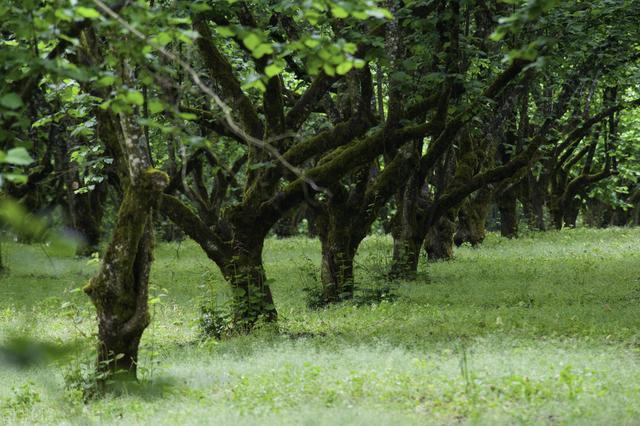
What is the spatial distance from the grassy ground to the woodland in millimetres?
39

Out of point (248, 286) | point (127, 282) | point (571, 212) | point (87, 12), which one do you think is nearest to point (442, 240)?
point (248, 286)

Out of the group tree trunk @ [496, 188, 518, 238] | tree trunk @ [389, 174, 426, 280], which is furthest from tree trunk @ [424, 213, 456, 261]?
tree trunk @ [496, 188, 518, 238]

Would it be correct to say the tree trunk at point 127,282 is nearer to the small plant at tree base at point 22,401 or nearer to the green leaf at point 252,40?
the small plant at tree base at point 22,401

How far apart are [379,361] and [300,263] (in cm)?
1662

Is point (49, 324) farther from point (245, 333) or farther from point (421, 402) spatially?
point (421, 402)

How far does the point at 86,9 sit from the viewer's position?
191 inches

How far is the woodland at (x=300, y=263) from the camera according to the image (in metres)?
5.65

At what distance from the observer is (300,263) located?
25.9 metres

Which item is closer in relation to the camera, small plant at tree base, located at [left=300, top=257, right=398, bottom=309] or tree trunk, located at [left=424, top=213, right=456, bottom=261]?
small plant at tree base, located at [left=300, top=257, right=398, bottom=309]

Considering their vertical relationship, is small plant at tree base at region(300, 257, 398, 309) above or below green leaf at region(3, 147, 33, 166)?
below

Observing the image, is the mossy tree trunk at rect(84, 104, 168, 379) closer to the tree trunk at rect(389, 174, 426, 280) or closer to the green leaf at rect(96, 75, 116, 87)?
the green leaf at rect(96, 75, 116, 87)

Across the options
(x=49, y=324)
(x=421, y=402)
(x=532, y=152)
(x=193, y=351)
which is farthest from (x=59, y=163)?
(x=421, y=402)

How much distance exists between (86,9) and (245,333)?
27.3 ft

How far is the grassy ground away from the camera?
263 inches
